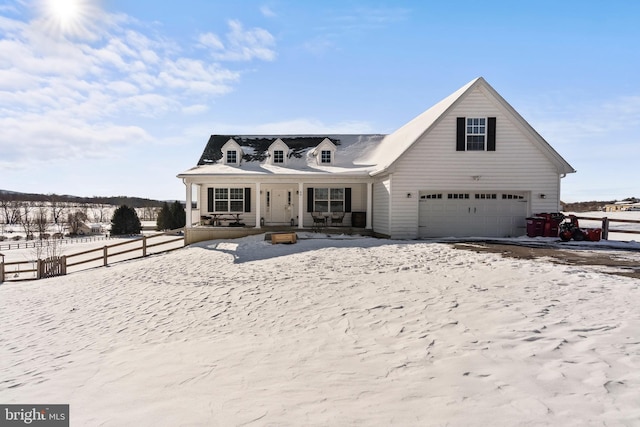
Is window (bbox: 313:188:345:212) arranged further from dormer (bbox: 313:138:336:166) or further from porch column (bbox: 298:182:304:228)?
dormer (bbox: 313:138:336:166)

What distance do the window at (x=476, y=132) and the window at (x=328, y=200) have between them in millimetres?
7015

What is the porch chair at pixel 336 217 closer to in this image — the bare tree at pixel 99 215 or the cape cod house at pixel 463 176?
the cape cod house at pixel 463 176

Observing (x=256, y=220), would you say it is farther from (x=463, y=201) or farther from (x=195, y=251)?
(x=463, y=201)

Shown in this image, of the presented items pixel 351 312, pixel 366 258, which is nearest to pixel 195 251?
pixel 366 258

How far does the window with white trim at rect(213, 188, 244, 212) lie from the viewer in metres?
19.1

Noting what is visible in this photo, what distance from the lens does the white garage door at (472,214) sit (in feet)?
52.8

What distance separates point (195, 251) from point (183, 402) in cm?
1182

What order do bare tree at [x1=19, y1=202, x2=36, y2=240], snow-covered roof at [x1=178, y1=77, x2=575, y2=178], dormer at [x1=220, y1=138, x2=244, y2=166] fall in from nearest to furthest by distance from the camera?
snow-covered roof at [x1=178, y1=77, x2=575, y2=178] < dormer at [x1=220, y1=138, x2=244, y2=166] < bare tree at [x1=19, y1=202, x2=36, y2=240]

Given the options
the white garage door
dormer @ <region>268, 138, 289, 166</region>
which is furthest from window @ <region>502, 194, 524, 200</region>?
dormer @ <region>268, 138, 289, 166</region>

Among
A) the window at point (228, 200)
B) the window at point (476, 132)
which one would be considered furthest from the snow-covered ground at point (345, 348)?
the window at point (228, 200)

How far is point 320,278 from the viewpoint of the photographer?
8875mm

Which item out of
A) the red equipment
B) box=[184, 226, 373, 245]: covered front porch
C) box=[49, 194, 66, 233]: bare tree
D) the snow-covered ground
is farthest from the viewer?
box=[49, 194, 66, 233]: bare tree

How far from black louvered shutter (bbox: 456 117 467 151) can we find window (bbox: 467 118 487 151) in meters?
0.25

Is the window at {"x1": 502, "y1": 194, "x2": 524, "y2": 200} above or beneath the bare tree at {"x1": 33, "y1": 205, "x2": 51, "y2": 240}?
above
